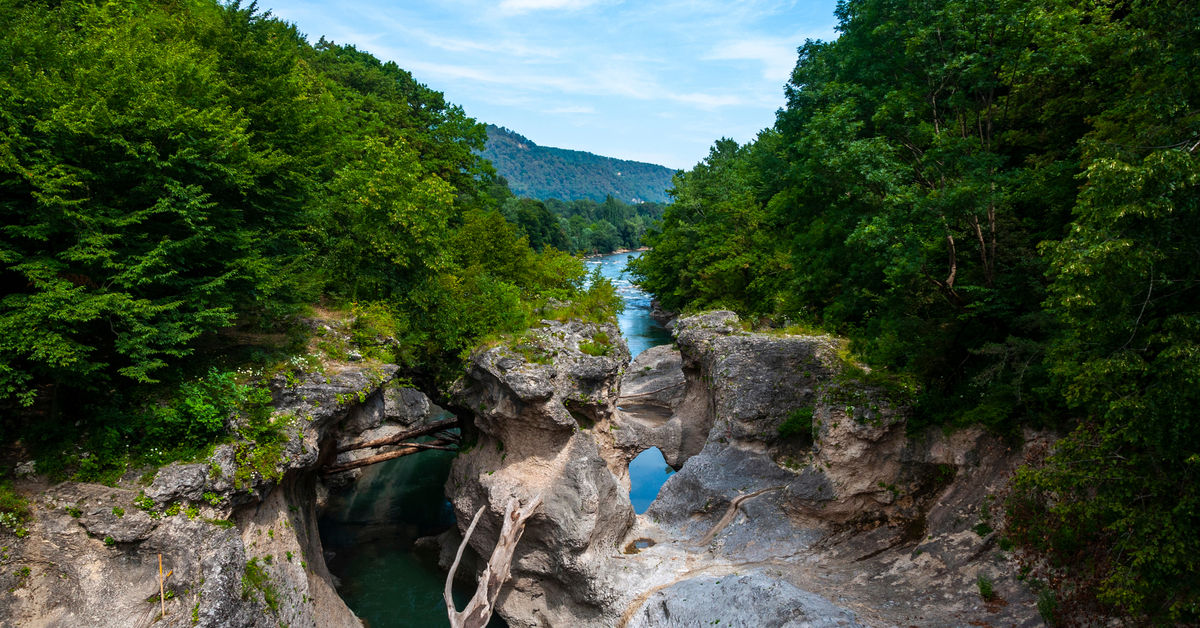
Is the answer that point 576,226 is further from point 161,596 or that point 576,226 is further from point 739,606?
point 161,596

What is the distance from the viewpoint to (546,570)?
15.6 meters

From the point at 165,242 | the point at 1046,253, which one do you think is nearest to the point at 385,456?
the point at 165,242

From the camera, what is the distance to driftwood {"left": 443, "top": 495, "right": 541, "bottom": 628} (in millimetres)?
11156

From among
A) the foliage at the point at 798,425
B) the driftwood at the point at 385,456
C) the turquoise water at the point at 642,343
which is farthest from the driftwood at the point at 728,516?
the driftwood at the point at 385,456

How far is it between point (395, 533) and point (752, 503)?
12622mm

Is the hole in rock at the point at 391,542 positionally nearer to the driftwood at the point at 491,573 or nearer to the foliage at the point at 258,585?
the driftwood at the point at 491,573

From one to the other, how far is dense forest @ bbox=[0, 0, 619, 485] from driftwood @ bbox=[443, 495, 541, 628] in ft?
16.3

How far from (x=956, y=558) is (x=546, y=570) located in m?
10.0

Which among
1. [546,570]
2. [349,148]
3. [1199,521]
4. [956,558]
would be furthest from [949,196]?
[349,148]

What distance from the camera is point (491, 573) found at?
12977mm

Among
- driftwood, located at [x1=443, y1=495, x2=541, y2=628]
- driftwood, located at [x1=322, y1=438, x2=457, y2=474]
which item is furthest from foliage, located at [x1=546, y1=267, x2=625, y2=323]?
driftwood, located at [x1=443, y1=495, x2=541, y2=628]

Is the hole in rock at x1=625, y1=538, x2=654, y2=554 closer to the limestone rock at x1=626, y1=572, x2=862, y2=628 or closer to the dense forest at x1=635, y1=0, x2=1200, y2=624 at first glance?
the limestone rock at x1=626, y1=572, x2=862, y2=628

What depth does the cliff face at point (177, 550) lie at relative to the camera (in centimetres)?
921

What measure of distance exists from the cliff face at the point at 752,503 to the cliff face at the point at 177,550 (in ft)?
16.9
